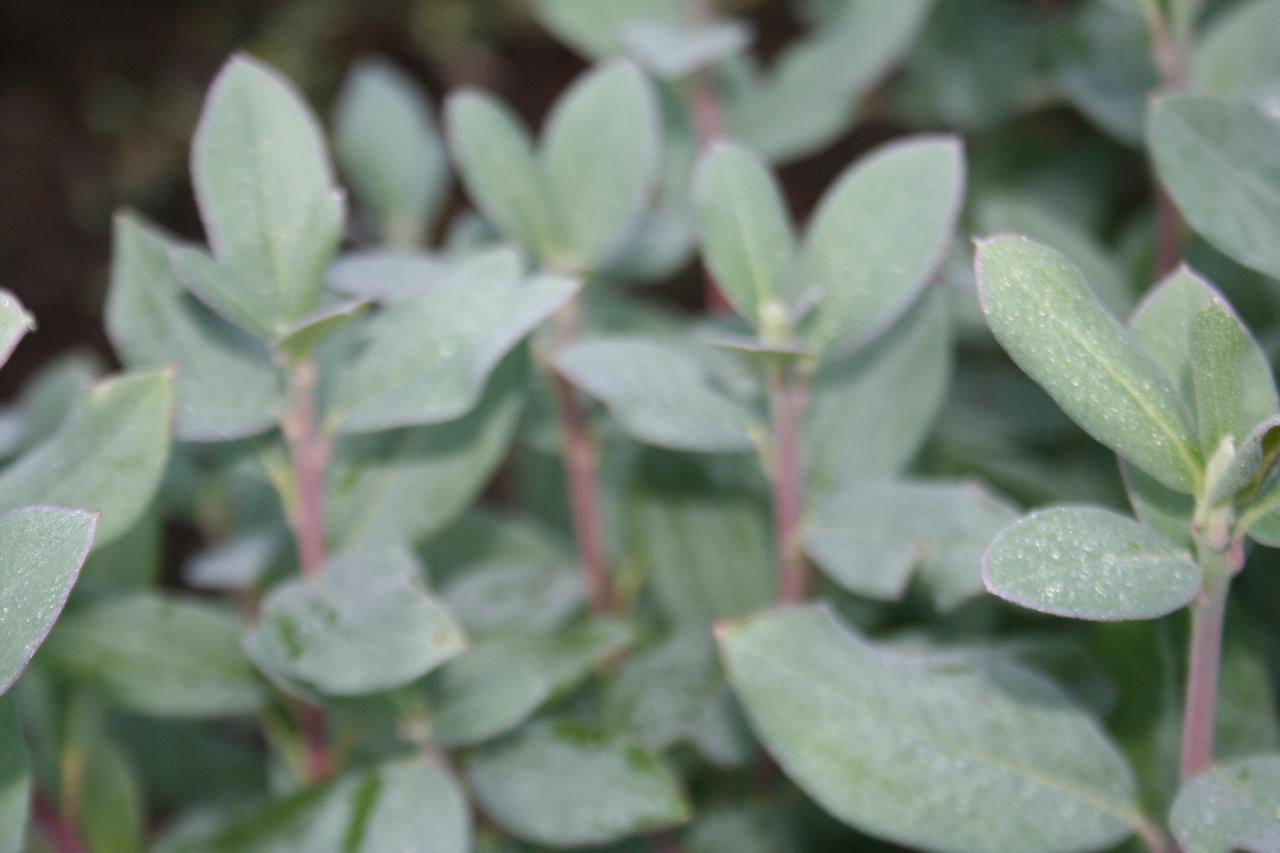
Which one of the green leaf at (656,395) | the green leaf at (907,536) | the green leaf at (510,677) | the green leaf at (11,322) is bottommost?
the green leaf at (510,677)

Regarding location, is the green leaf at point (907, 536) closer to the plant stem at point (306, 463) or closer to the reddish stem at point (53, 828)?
the plant stem at point (306, 463)

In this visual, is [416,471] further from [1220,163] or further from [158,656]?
[1220,163]

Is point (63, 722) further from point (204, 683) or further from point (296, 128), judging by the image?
point (296, 128)

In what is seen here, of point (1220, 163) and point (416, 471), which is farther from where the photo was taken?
point (416, 471)

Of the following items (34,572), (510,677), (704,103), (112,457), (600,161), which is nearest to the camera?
(34,572)

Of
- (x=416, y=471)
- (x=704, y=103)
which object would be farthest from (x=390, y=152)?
(x=416, y=471)

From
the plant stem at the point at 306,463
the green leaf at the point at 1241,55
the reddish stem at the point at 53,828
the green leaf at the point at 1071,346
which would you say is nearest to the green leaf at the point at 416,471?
the plant stem at the point at 306,463

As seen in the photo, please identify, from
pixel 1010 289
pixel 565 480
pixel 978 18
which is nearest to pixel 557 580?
pixel 565 480
